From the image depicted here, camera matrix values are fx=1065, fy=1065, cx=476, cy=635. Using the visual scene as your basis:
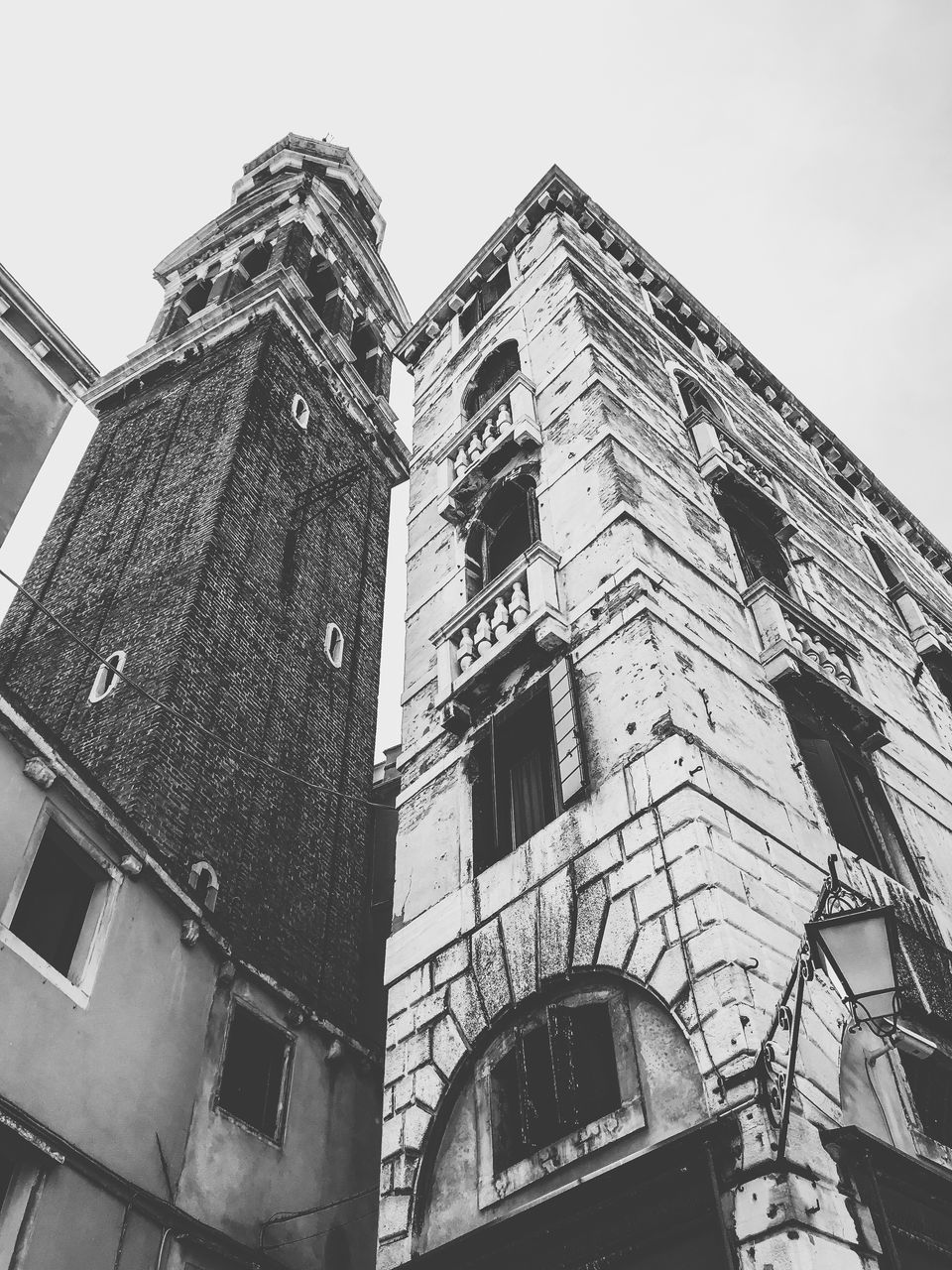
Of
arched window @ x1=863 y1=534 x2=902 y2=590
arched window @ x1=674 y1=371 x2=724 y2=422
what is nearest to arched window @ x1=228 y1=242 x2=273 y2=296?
arched window @ x1=674 y1=371 x2=724 y2=422

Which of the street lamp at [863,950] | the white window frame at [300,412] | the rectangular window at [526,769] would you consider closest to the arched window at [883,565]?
the rectangular window at [526,769]

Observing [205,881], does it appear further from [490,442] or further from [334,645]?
[334,645]

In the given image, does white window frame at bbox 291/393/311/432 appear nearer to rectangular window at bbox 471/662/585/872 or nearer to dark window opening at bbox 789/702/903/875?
rectangular window at bbox 471/662/585/872

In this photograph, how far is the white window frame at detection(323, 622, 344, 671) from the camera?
20.8m

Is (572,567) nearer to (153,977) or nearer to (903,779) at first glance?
(903,779)

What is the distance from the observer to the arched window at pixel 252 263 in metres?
30.5

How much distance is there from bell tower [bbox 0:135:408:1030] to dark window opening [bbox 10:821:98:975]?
93 centimetres

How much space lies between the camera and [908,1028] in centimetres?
837

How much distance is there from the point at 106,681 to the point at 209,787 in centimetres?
296

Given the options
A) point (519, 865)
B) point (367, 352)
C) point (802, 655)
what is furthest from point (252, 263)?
point (519, 865)

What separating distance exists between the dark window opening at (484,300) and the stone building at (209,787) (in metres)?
4.99

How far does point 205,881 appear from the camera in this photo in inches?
550

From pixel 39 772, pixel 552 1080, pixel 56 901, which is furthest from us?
pixel 56 901

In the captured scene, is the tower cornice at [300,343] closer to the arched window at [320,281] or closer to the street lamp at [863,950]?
the arched window at [320,281]
